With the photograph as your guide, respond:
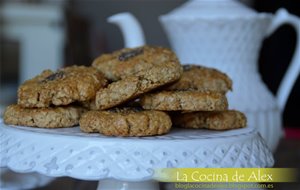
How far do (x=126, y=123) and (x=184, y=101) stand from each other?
0.06 meters

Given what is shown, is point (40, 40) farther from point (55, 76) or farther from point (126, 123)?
point (126, 123)

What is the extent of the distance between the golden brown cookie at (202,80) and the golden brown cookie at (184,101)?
0.26 ft

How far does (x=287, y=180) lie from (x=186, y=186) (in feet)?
0.43

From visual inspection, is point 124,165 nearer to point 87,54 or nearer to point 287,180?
point 287,180

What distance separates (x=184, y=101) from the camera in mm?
488

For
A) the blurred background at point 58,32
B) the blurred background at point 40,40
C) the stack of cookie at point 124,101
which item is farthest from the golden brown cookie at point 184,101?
the blurred background at point 40,40

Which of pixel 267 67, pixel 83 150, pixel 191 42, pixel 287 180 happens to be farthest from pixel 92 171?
pixel 267 67

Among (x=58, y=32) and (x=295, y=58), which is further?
(x=58, y=32)

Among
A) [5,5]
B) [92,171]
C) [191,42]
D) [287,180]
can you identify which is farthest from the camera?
[5,5]

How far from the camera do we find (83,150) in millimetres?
442

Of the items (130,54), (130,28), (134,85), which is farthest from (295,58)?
(134,85)

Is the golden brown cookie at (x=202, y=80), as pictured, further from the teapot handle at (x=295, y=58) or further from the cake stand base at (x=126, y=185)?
the teapot handle at (x=295, y=58)

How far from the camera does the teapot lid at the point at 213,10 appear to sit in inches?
31.7

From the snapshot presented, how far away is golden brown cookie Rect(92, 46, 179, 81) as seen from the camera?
567 mm
